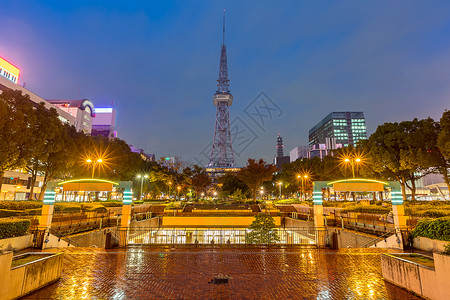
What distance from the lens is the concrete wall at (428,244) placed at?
11.7 m

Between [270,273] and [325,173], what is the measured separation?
160 feet

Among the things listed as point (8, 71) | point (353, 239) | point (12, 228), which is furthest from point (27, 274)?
point (8, 71)

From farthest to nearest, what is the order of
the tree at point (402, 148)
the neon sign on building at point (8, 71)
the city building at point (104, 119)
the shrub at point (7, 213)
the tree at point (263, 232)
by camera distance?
the city building at point (104, 119), the neon sign on building at point (8, 71), the tree at point (402, 148), the shrub at point (7, 213), the tree at point (263, 232)

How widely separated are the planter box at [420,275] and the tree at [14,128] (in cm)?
3039

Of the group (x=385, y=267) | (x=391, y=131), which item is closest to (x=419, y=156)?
(x=391, y=131)

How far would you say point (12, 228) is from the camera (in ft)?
40.5

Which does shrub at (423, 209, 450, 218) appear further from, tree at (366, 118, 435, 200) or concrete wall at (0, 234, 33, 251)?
concrete wall at (0, 234, 33, 251)

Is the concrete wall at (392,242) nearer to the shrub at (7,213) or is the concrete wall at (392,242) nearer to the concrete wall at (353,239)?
the concrete wall at (353,239)

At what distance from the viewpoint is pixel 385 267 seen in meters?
8.59

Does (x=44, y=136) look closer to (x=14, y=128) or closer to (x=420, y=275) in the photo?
(x=14, y=128)

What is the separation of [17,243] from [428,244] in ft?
71.6

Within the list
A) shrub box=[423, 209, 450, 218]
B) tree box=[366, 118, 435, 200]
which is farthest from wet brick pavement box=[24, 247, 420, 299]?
tree box=[366, 118, 435, 200]

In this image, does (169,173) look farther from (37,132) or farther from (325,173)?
(325,173)

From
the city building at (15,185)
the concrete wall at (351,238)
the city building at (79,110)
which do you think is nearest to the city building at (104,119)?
the city building at (79,110)
